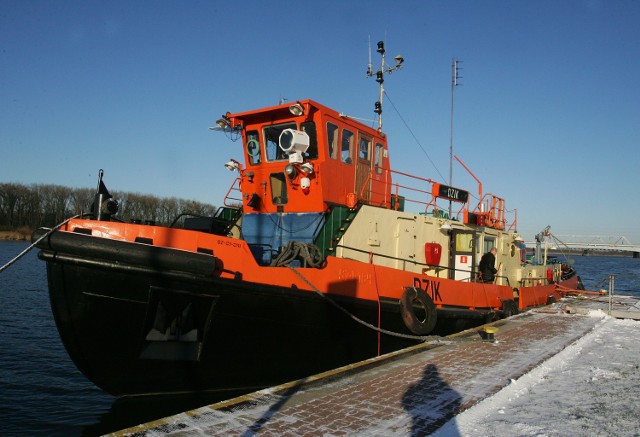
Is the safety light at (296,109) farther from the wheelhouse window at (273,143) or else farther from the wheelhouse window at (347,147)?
the wheelhouse window at (347,147)

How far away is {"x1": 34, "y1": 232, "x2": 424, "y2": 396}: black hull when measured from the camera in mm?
5332

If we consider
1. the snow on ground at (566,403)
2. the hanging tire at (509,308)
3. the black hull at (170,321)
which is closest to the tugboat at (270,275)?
the black hull at (170,321)

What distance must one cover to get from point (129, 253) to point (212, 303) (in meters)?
1.14

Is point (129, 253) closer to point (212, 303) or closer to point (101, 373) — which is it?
point (212, 303)

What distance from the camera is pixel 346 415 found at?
4.24m

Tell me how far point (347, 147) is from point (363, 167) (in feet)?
1.83

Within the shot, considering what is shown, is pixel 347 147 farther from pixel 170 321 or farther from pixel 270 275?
pixel 170 321

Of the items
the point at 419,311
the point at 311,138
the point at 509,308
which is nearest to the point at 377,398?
the point at 419,311

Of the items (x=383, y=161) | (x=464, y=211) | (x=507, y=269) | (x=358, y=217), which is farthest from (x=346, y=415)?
(x=507, y=269)

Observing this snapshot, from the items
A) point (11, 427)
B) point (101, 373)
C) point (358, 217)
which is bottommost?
point (11, 427)

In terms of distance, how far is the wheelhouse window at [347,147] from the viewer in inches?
325

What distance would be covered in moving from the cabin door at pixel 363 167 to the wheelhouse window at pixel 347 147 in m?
0.21

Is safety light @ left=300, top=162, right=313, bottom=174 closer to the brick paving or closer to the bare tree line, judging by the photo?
the brick paving

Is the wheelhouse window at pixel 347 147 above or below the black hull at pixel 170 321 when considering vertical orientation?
above
